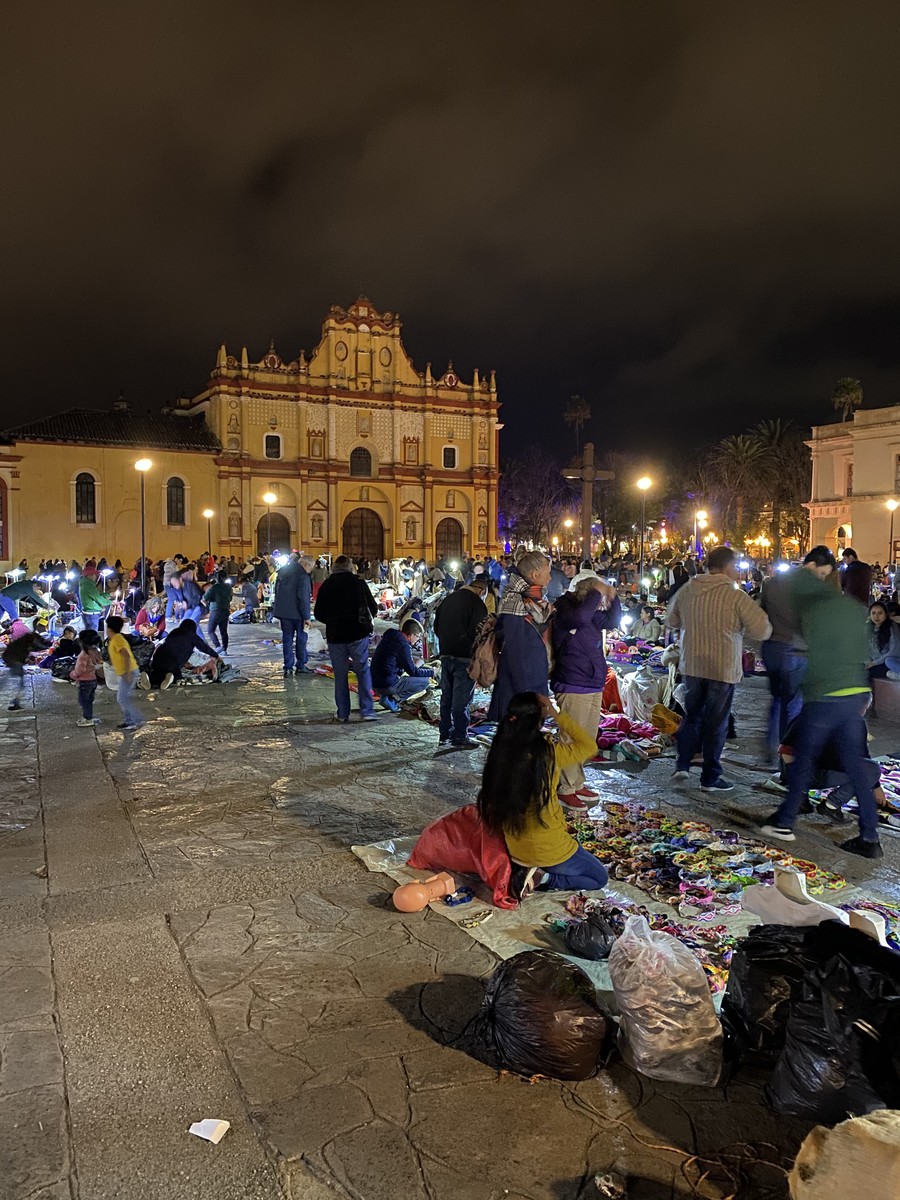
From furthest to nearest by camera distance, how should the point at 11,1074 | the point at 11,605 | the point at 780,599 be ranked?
the point at 11,605 < the point at 780,599 < the point at 11,1074

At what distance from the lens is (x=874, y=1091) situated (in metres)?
2.38

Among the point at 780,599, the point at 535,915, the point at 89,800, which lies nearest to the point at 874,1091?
the point at 535,915

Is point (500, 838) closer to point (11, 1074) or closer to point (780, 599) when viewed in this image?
point (11, 1074)

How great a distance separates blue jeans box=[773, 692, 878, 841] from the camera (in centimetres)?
495

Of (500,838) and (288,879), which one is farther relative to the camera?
(288,879)

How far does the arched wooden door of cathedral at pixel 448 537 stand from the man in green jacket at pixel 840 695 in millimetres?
47149

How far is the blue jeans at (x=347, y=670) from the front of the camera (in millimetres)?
8586

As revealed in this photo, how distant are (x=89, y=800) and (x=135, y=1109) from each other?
3.86m

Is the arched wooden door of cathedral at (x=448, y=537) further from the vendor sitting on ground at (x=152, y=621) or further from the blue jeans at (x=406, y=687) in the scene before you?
the blue jeans at (x=406, y=687)

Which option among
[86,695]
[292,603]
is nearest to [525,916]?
[86,695]

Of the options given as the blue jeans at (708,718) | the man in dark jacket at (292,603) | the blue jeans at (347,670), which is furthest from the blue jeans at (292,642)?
the blue jeans at (708,718)

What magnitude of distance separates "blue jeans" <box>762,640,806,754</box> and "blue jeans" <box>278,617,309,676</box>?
712 cm

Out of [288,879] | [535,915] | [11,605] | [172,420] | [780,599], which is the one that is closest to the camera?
[535,915]

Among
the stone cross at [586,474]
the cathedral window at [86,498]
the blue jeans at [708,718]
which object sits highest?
the cathedral window at [86,498]
